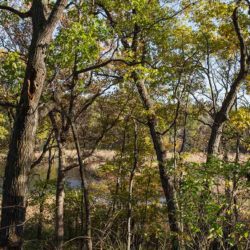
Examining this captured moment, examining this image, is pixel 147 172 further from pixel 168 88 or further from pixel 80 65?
pixel 80 65

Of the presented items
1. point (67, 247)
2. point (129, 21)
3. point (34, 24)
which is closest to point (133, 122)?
point (129, 21)

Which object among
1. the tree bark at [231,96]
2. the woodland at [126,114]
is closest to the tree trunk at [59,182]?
the woodland at [126,114]

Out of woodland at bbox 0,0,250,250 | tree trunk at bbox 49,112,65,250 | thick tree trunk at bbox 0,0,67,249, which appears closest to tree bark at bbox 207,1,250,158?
woodland at bbox 0,0,250,250

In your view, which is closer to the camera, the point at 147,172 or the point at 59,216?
the point at 59,216

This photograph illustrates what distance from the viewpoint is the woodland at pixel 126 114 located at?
6102 mm

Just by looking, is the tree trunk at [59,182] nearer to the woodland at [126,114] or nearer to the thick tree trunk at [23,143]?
the woodland at [126,114]

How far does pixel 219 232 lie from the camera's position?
477cm

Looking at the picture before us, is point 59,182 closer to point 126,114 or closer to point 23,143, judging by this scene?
point 126,114

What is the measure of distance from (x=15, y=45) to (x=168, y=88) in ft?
19.6

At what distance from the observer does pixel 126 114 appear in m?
14.6

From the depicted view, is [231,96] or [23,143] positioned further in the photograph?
[231,96]

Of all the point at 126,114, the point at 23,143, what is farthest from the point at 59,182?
the point at 23,143

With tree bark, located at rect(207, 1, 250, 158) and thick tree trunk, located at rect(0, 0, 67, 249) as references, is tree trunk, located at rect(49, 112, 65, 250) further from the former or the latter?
thick tree trunk, located at rect(0, 0, 67, 249)

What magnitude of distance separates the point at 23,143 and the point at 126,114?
8.51 metres
